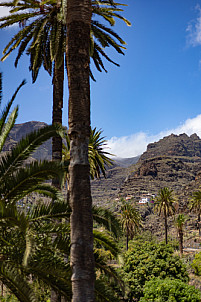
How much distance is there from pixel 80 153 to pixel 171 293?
13477 millimetres

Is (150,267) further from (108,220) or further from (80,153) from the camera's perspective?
(80,153)

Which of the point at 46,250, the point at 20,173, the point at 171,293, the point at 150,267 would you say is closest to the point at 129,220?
the point at 150,267

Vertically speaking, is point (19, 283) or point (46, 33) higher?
point (46, 33)

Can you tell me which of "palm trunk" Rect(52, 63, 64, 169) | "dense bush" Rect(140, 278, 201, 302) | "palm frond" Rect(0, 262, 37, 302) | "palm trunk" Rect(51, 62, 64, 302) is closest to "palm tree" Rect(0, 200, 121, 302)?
"palm frond" Rect(0, 262, 37, 302)

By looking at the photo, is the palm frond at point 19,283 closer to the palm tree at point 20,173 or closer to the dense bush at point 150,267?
the palm tree at point 20,173

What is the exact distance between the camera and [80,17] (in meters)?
6.43

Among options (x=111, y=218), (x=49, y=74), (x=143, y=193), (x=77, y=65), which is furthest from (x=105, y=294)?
(x=143, y=193)

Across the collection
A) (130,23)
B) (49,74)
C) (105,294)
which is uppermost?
(130,23)

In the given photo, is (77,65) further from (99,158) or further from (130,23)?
(99,158)

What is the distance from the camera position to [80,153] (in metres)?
5.93

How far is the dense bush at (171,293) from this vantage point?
15.7m

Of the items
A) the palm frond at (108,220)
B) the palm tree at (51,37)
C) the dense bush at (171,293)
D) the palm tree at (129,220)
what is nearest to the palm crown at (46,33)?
the palm tree at (51,37)

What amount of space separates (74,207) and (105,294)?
2368mm

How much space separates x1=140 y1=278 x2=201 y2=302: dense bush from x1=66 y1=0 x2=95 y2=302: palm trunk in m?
12.6
